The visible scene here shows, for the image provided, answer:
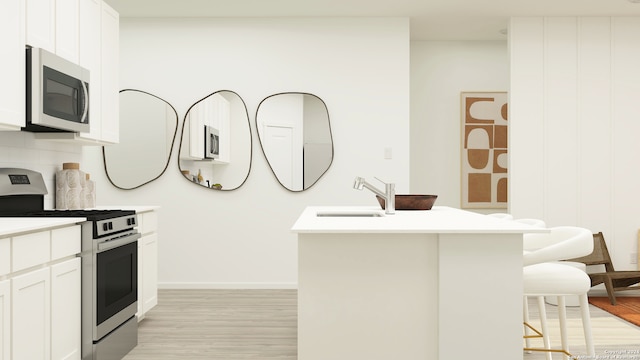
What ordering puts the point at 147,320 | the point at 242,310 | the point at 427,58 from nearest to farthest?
1. the point at 147,320
2. the point at 242,310
3. the point at 427,58

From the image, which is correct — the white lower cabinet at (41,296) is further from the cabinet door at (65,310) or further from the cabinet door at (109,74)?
the cabinet door at (109,74)

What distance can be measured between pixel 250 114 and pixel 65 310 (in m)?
2.91

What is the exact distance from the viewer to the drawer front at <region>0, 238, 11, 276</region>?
2.03 metres

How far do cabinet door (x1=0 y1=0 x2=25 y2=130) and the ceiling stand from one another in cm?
209

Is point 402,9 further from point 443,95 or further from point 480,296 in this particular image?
point 480,296

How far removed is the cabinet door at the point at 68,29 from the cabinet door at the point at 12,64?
37cm

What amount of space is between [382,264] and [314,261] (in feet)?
0.99

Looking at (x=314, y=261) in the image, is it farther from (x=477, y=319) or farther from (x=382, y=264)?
(x=477, y=319)

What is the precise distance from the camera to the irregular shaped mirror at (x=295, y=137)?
16.5 feet

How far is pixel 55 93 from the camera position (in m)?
2.91

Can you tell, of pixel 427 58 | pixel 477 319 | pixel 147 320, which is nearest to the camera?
pixel 477 319

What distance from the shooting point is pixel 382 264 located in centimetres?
228

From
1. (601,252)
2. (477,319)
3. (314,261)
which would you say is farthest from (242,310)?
(601,252)

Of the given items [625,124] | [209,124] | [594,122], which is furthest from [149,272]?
[625,124]
